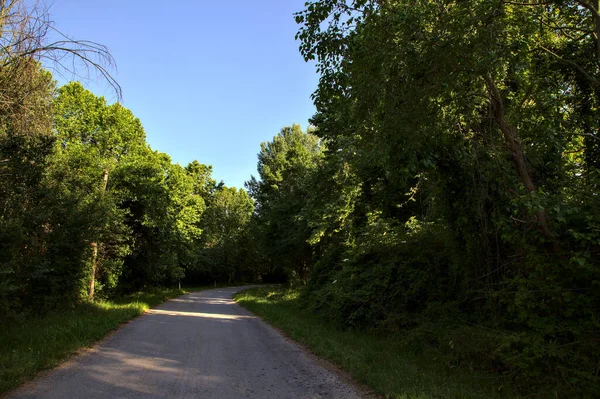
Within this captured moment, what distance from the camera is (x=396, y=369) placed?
6.52m

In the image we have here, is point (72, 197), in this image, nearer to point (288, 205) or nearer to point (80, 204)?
point (80, 204)

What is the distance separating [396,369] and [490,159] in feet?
14.2

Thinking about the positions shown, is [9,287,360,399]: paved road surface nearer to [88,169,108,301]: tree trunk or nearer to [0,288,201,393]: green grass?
[0,288,201,393]: green grass

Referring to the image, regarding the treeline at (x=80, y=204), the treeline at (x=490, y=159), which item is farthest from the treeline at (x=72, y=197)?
the treeline at (x=490, y=159)

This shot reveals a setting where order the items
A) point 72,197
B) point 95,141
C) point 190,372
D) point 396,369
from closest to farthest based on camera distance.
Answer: point 396,369, point 190,372, point 72,197, point 95,141

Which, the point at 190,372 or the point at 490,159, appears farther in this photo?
the point at 490,159

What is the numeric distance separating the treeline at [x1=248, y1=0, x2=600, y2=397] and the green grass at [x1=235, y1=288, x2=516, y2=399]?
0.43 metres

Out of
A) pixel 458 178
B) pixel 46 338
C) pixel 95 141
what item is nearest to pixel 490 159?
pixel 458 178

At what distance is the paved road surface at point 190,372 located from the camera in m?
5.53

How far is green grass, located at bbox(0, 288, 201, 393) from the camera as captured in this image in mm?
6066

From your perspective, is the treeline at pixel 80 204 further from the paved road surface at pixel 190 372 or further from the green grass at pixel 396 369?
the green grass at pixel 396 369

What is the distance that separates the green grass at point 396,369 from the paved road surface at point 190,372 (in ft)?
1.41

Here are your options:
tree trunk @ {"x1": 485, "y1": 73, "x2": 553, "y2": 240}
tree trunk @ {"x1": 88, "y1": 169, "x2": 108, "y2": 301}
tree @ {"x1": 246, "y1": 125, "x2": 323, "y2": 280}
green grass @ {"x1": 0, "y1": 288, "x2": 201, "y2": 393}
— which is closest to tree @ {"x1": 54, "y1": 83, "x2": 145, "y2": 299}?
tree trunk @ {"x1": 88, "y1": 169, "x2": 108, "y2": 301}

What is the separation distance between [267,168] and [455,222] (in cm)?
2871
